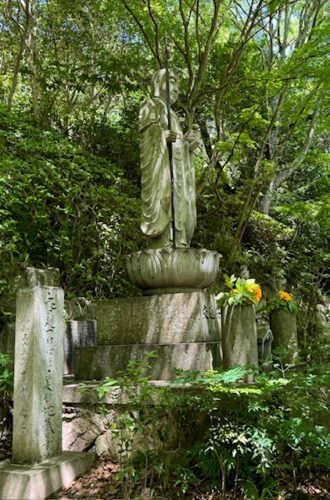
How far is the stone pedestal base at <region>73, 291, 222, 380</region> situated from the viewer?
12.5ft

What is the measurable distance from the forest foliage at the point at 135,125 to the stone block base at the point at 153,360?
1.67 meters

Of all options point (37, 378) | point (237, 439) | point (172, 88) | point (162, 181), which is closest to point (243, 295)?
point (237, 439)

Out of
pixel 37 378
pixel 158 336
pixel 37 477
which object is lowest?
pixel 37 477

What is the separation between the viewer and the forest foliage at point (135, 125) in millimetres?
7223

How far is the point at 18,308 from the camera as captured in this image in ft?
10.4

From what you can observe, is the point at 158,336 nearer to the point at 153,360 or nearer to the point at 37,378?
the point at 153,360

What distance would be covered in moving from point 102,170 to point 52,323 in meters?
4.79

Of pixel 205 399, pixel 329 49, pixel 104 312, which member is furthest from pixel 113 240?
pixel 205 399

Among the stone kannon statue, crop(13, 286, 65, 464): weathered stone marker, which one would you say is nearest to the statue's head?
the stone kannon statue

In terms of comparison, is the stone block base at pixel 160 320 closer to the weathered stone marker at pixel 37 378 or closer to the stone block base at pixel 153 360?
the stone block base at pixel 153 360

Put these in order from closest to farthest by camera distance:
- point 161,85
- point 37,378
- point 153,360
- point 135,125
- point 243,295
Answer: point 37,378 < point 243,295 < point 153,360 < point 161,85 < point 135,125

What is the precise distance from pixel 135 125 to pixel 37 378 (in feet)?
27.6

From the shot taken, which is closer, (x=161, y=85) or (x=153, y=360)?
(x=153, y=360)

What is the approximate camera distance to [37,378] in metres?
3.02
